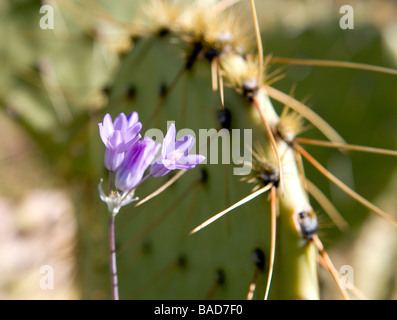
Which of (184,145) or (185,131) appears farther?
(185,131)

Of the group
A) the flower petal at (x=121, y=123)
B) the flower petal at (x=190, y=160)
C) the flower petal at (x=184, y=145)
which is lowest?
the flower petal at (x=190, y=160)

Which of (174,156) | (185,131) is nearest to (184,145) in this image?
(174,156)

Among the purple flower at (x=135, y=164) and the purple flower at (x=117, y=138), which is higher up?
the purple flower at (x=117, y=138)

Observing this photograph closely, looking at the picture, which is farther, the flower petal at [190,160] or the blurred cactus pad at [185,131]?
the blurred cactus pad at [185,131]

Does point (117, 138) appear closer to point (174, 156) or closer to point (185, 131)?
point (174, 156)

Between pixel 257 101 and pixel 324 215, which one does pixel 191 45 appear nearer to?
pixel 257 101
